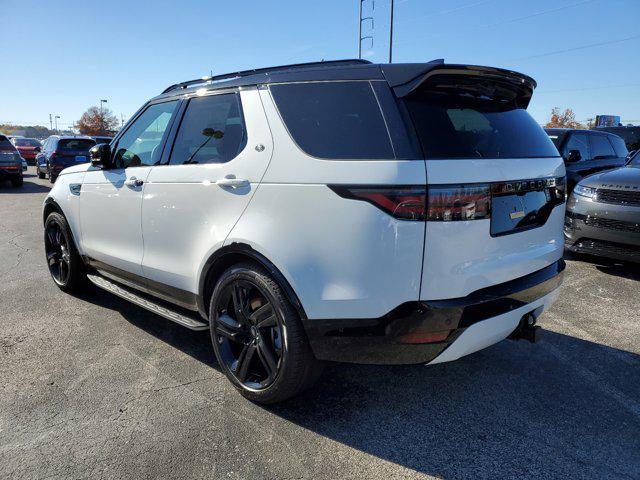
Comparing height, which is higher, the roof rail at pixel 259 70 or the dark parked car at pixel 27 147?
the roof rail at pixel 259 70

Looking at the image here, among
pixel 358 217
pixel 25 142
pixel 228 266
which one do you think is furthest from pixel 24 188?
pixel 358 217

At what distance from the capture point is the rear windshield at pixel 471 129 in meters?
2.21

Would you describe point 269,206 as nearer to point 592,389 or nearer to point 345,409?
point 345,409

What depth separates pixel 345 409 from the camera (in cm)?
274

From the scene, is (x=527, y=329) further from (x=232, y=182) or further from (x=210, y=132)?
(x=210, y=132)

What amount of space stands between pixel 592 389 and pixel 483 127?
186 cm

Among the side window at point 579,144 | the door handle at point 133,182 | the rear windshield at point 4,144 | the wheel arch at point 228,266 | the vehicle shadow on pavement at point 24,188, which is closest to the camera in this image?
the wheel arch at point 228,266

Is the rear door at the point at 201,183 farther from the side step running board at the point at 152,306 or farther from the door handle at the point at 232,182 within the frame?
the side step running board at the point at 152,306

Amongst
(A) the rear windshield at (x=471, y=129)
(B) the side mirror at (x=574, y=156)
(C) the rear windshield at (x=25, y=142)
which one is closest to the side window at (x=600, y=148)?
(B) the side mirror at (x=574, y=156)

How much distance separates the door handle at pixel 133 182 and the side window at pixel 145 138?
0.44 ft

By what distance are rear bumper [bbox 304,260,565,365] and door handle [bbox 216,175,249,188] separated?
2.80ft

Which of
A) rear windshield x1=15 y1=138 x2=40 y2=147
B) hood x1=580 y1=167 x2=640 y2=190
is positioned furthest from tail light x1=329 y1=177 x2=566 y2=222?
rear windshield x1=15 y1=138 x2=40 y2=147

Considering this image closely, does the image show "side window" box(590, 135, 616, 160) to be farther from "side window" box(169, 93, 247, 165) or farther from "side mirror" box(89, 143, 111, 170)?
"side mirror" box(89, 143, 111, 170)

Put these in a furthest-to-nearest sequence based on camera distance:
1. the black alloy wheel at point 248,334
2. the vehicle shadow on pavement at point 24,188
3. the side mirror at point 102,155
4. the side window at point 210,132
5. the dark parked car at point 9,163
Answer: the dark parked car at point 9,163 < the vehicle shadow on pavement at point 24,188 < the side mirror at point 102,155 < the side window at point 210,132 < the black alloy wheel at point 248,334
